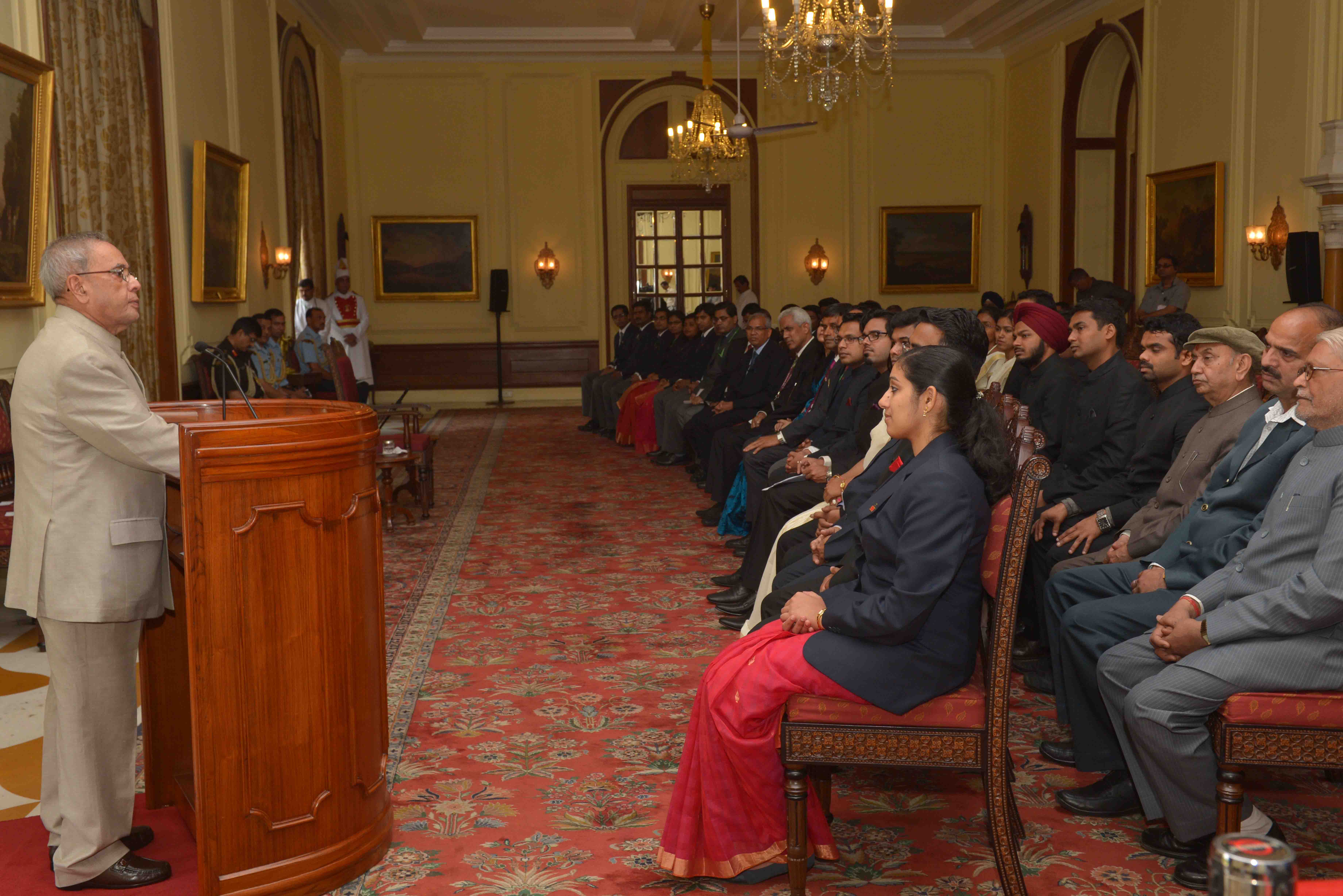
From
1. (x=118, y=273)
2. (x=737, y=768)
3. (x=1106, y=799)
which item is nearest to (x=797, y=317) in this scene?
(x=1106, y=799)

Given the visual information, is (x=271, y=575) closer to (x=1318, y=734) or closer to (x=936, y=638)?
(x=936, y=638)

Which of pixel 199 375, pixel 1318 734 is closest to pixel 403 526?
pixel 199 375

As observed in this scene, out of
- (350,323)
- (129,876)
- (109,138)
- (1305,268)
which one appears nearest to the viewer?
(129,876)

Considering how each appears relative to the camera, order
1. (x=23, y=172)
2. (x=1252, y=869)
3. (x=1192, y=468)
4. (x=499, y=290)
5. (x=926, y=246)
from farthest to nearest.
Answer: (x=926, y=246) → (x=499, y=290) → (x=23, y=172) → (x=1192, y=468) → (x=1252, y=869)

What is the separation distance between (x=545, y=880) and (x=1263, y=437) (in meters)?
2.47

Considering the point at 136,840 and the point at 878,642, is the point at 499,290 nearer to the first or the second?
the point at 136,840

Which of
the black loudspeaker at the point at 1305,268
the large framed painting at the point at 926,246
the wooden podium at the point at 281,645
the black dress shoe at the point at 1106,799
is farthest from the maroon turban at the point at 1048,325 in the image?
the large framed painting at the point at 926,246

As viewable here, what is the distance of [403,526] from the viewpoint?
25.6ft

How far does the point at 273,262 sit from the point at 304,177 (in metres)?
1.99

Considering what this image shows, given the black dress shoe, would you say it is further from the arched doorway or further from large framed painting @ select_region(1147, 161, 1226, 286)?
the arched doorway

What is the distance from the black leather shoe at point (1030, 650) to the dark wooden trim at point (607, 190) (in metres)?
12.4

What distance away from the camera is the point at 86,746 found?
2.88m

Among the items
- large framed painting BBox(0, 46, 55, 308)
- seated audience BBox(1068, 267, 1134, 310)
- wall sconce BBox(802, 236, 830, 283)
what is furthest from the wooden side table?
wall sconce BBox(802, 236, 830, 283)

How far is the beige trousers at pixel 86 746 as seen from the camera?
286cm
